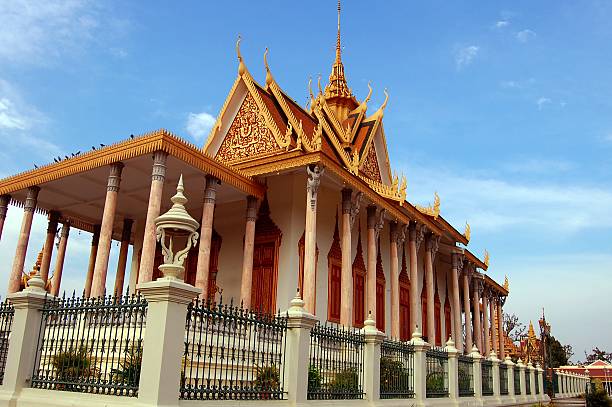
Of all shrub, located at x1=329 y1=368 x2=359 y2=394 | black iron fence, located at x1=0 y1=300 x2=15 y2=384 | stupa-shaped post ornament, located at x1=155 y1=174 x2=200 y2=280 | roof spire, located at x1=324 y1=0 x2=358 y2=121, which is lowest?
shrub, located at x1=329 y1=368 x2=359 y2=394

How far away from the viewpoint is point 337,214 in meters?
16.0

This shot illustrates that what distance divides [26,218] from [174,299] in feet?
34.5

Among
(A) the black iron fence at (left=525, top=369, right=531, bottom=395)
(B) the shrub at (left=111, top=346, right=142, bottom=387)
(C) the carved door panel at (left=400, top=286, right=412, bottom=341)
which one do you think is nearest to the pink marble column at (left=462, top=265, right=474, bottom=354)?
(A) the black iron fence at (left=525, top=369, right=531, bottom=395)

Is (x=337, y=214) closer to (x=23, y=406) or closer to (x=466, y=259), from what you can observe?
(x=466, y=259)

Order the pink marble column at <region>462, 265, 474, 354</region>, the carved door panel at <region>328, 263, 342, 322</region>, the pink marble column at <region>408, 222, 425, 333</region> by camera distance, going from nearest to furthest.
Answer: the carved door panel at <region>328, 263, 342, 322</region>
the pink marble column at <region>408, 222, 425, 333</region>
the pink marble column at <region>462, 265, 474, 354</region>

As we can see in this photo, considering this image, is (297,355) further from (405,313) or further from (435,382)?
(405,313)

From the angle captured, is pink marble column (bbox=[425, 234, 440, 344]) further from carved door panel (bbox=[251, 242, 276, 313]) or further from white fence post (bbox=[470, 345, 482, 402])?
carved door panel (bbox=[251, 242, 276, 313])

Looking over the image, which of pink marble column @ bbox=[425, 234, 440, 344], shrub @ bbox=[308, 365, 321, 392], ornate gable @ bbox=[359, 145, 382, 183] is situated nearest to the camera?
shrub @ bbox=[308, 365, 321, 392]

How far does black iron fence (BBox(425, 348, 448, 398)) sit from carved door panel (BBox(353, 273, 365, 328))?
436 centimetres

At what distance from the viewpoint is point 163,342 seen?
201 inches

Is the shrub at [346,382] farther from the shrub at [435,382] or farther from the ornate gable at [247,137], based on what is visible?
the ornate gable at [247,137]

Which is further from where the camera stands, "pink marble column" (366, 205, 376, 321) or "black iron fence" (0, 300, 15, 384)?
"pink marble column" (366, 205, 376, 321)

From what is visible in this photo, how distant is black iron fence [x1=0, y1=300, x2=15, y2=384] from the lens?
735cm

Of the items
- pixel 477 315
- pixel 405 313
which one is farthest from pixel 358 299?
pixel 477 315
